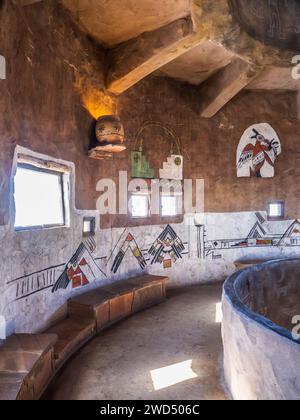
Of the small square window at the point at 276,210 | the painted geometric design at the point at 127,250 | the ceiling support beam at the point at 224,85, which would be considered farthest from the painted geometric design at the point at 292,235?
the painted geometric design at the point at 127,250

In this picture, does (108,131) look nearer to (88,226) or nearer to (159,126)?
(88,226)

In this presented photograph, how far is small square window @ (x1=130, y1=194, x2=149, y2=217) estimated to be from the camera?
6240 millimetres

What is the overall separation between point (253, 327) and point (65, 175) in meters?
3.17

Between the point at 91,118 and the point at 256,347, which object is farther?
the point at 91,118

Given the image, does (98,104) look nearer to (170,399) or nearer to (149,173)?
(149,173)

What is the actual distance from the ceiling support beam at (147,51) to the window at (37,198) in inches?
76.5

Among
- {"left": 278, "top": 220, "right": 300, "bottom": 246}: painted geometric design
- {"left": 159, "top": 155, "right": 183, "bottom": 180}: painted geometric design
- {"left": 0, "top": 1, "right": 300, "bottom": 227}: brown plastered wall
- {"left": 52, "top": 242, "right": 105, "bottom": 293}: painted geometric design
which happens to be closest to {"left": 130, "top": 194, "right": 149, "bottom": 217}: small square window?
{"left": 0, "top": 1, "right": 300, "bottom": 227}: brown plastered wall

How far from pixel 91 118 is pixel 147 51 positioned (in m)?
1.27

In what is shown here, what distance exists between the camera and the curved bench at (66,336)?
2566 mm

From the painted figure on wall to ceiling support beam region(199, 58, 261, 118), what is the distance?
100cm

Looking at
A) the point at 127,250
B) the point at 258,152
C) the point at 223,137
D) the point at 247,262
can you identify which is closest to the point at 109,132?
the point at 127,250

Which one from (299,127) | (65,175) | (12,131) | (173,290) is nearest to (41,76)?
(12,131)

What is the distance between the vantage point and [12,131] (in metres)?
3.33

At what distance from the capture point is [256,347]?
219cm
